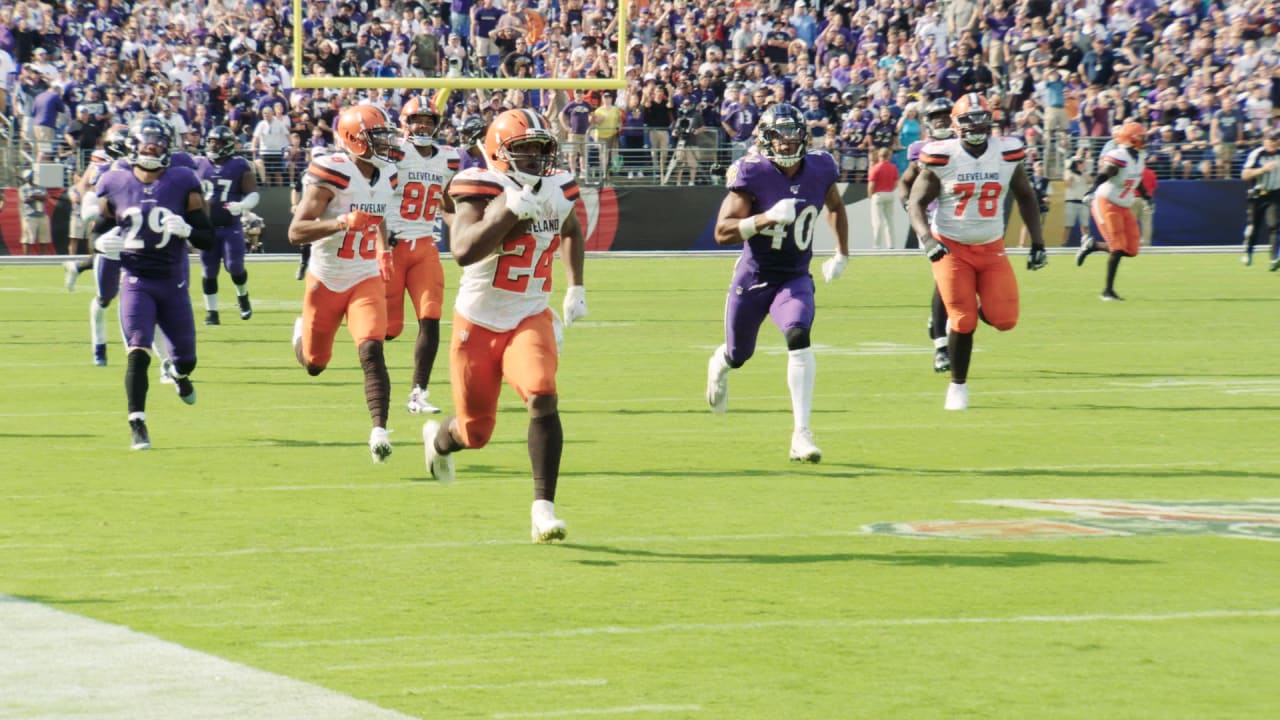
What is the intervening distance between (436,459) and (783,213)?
2.31 meters

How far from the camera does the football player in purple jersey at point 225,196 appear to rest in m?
18.4

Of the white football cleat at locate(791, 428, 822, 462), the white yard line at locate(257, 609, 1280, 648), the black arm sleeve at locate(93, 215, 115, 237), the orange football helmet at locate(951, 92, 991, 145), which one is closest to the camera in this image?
the white yard line at locate(257, 609, 1280, 648)

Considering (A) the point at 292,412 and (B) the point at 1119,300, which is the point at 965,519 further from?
(B) the point at 1119,300

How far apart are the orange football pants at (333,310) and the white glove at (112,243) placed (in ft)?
3.48

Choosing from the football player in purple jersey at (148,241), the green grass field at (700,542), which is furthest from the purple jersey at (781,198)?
the football player in purple jersey at (148,241)

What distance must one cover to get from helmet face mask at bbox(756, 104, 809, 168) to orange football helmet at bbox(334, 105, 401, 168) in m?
1.92

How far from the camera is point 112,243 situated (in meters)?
10.9

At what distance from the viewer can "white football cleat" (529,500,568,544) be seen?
306 inches

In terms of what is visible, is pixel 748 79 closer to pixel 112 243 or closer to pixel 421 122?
pixel 421 122

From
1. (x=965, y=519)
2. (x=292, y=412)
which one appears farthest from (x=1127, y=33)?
(x=965, y=519)

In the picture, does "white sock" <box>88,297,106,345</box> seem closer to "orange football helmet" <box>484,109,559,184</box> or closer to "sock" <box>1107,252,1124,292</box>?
"orange football helmet" <box>484,109,559,184</box>

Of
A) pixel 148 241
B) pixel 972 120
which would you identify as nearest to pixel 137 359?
pixel 148 241

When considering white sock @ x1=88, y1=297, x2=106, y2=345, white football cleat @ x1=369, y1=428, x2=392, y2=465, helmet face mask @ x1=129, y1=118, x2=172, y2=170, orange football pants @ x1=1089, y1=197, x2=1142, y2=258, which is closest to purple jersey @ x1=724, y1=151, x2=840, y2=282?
white football cleat @ x1=369, y1=428, x2=392, y2=465

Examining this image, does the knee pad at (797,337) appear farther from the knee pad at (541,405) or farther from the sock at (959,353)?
the knee pad at (541,405)
